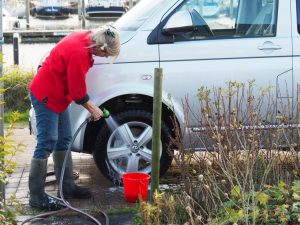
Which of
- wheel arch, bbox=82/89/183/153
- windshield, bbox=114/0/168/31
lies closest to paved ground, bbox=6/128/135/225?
wheel arch, bbox=82/89/183/153

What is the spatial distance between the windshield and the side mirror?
0.66ft

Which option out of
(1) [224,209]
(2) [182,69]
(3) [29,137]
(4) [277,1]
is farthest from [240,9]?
(3) [29,137]

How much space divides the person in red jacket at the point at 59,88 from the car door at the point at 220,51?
3.19 ft

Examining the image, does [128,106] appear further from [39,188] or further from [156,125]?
[156,125]

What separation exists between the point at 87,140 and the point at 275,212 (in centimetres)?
293

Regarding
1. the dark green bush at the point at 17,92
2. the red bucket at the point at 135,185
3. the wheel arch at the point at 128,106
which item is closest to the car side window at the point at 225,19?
the wheel arch at the point at 128,106

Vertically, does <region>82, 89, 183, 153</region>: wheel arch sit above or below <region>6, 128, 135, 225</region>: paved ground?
above

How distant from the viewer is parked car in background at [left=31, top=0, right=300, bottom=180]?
21.5ft

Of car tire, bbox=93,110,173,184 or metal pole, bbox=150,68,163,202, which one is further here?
car tire, bbox=93,110,173,184

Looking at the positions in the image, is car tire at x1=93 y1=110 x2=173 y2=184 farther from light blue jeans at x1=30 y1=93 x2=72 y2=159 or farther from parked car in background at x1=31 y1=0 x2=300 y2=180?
light blue jeans at x1=30 y1=93 x2=72 y2=159

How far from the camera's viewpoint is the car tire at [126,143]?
21.6 ft

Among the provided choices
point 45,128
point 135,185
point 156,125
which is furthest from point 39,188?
point 156,125

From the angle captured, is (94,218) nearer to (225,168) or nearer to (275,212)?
(225,168)

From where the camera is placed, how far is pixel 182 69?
6562mm
